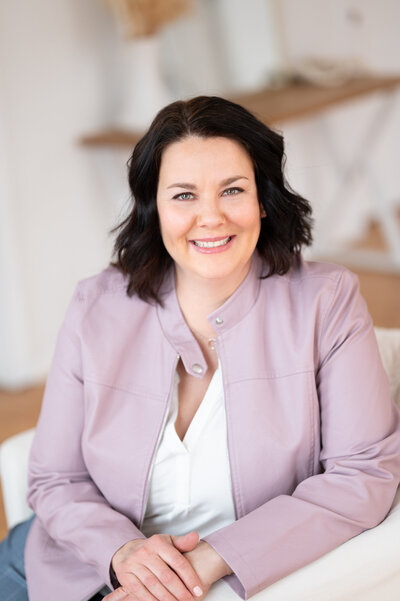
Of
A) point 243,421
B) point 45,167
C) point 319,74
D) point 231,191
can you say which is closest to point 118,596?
point 243,421

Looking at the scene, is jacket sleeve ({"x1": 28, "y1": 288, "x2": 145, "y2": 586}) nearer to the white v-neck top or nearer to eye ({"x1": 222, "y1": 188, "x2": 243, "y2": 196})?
the white v-neck top

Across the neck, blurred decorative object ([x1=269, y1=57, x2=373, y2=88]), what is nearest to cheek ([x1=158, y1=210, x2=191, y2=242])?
the neck

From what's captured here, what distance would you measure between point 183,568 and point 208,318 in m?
0.46

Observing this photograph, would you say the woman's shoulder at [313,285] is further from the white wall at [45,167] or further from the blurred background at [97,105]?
the white wall at [45,167]

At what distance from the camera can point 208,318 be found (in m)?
1.62

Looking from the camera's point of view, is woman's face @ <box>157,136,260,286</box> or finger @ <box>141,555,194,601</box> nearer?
finger @ <box>141,555,194,601</box>

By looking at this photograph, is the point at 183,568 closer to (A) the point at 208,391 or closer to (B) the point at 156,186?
(A) the point at 208,391

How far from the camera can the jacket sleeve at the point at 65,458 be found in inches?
63.2

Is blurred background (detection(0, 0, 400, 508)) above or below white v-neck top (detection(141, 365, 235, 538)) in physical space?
above

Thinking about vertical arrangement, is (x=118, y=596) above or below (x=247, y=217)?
below

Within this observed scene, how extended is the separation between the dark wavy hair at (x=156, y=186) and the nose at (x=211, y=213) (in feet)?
0.40

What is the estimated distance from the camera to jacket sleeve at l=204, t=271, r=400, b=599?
1.42m

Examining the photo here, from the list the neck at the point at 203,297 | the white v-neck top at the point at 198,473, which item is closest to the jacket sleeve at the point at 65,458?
the white v-neck top at the point at 198,473

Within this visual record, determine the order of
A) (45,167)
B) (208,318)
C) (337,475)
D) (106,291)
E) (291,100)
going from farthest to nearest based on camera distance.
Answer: (291,100)
(45,167)
(106,291)
(208,318)
(337,475)
